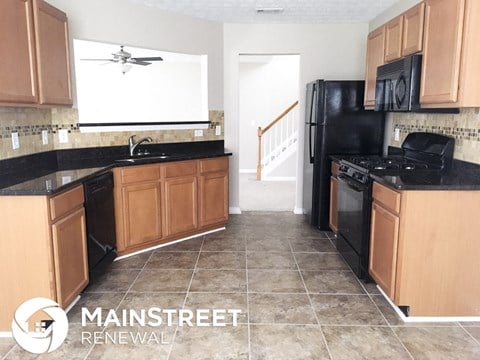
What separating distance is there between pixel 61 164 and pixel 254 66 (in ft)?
18.5

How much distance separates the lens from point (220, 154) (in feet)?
14.0

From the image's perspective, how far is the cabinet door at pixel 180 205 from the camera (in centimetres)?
387

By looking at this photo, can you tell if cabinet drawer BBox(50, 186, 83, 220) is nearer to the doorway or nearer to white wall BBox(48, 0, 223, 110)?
white wall BBox(48, 0, 223, 110)

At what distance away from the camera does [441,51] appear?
8.33 feet

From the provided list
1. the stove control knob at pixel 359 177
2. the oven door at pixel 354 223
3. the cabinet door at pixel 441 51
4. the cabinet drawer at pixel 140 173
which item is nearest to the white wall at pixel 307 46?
the cabinet drawer at pixel 140 173

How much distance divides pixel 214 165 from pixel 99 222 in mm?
1543

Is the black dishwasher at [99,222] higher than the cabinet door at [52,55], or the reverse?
the cabinet door at [52,55]

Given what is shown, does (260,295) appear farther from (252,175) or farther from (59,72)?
(252,175)

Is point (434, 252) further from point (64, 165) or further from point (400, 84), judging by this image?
point (64, 165)

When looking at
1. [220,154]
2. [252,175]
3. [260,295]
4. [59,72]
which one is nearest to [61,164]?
[59,72]

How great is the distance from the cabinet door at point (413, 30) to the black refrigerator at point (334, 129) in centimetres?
109

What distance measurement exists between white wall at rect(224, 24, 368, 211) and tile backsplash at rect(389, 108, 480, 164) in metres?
1.56

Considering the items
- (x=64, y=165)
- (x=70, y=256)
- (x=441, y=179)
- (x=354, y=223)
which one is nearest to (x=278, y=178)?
(x=354, y=223)

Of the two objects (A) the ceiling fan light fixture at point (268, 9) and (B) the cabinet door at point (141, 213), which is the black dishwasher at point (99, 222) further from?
(A) the ceiling fan light fixture at point (268, 9)
